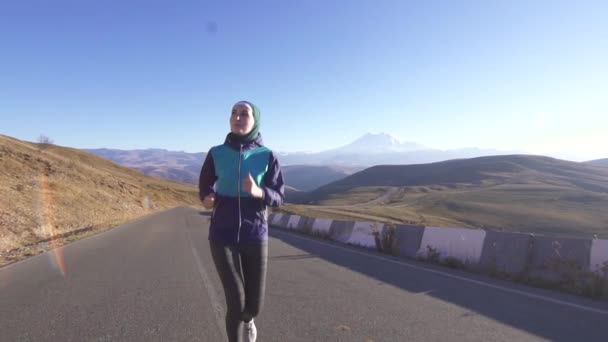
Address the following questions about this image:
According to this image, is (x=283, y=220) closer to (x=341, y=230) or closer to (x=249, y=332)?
(x=341, y=230)

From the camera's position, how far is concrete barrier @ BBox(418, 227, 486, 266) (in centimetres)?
909

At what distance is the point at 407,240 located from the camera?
11.5 m

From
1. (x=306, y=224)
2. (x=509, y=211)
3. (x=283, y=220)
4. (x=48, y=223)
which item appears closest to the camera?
(x=48, y=223)

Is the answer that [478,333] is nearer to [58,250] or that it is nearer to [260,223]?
[260,223]

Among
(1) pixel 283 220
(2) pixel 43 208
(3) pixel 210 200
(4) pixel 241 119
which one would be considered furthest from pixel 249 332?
(2) pixel 43 208

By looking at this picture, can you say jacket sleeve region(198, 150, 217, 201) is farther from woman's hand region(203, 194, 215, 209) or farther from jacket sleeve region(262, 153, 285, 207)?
jacket sleeve region(262, 153, 285, 207)

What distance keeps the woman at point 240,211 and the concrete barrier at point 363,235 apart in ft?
33.0

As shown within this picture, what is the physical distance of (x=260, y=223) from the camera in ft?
10.5

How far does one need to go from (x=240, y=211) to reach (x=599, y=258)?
6.81 meters

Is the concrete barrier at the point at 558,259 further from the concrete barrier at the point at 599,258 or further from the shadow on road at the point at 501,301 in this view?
the shadow on road at the point at 501,301

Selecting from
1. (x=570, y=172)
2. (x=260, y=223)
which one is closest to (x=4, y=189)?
(x=260, y=223)

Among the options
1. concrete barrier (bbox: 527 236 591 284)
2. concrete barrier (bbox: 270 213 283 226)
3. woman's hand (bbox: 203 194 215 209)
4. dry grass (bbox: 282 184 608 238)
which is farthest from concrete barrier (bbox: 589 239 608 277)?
dry grass (bbox: 282 184 608 238)

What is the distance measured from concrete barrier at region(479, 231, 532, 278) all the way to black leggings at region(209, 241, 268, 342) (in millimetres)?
6471

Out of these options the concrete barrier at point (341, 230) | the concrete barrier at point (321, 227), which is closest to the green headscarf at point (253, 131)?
the concrete barrier at point (341, 230)
